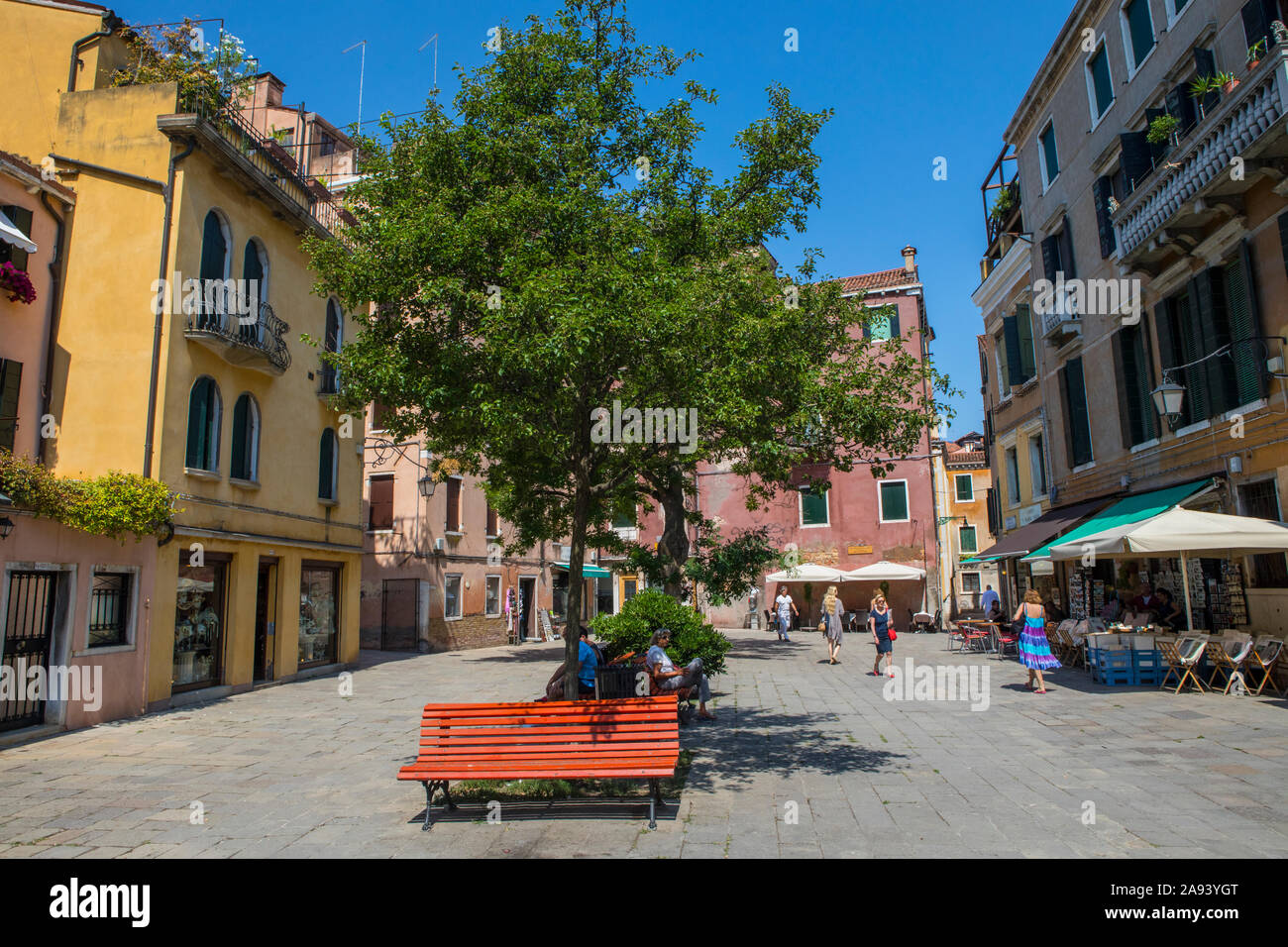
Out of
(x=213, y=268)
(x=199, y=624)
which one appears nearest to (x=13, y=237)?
(x=213, y=268)

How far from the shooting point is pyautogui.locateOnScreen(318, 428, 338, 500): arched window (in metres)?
17.8

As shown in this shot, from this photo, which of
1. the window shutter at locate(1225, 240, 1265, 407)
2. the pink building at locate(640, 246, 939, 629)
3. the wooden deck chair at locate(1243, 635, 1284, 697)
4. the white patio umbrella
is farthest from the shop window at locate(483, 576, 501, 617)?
the window shutter at locate(1225, 240, 1265, 407)

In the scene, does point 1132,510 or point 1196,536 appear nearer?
point 1196,536

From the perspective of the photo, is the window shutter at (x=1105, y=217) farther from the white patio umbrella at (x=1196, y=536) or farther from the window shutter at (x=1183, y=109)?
the white patio umbrella at (x=1196, y=536)

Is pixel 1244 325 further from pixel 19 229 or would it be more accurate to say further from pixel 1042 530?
pixel 19 229

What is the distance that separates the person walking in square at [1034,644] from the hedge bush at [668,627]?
4762 mm

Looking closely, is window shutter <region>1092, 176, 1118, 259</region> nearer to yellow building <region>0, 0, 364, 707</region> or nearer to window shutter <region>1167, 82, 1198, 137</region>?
window shutter <region>1167, 82, 1198, 137</region>

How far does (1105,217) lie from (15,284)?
18.7 metres

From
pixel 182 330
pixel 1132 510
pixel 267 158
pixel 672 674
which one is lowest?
pixel 672 674

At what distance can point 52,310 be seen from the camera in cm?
1234
